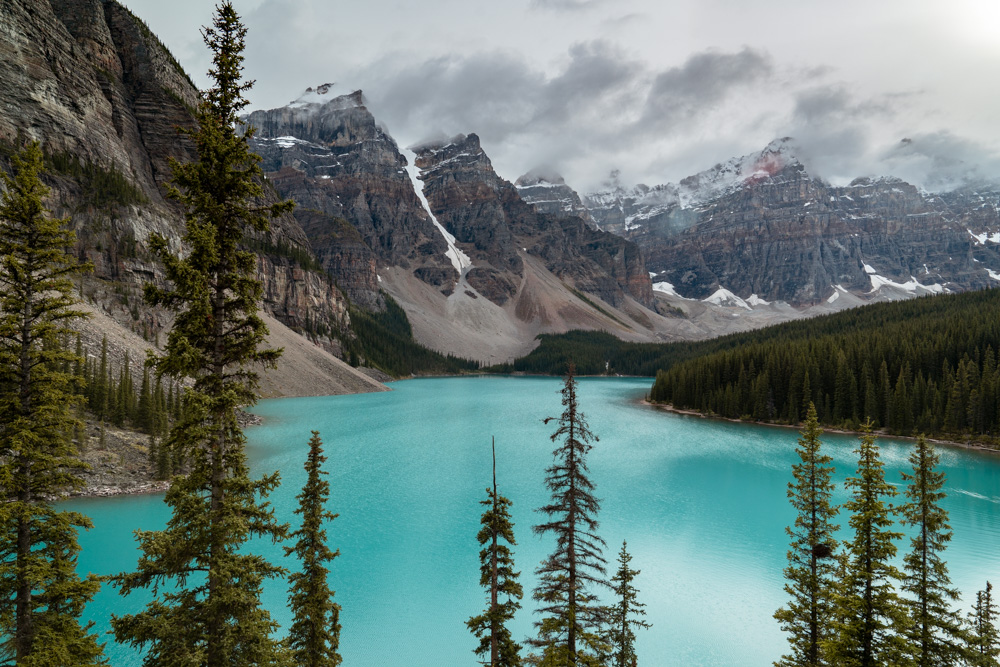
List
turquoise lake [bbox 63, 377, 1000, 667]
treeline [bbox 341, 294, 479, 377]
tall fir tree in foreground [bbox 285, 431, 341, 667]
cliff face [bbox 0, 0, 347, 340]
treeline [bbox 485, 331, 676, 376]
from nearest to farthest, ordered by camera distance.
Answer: tall fir tree in foreground [bbox 285, 431, 341, 667]
turquoise lake [bbox 63, 377, 1000, 667]
cliff face [bbox 0, 0, 347, 340]
treeline [bbox 341, 294, 479, 377]
treeline [bbox 485, 331, 676, 376]

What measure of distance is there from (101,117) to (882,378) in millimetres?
125709

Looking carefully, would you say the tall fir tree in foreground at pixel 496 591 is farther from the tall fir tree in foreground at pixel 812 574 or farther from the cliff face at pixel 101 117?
the cliff face at pixel 101 117

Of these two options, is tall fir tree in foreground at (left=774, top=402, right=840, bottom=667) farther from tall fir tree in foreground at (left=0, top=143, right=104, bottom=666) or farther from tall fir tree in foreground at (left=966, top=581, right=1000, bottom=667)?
tall fir tree in foreground at (left=0, top=143, right=104, bottom=666)

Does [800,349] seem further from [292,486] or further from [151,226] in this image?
[151,226]

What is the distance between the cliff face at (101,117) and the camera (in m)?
71.7

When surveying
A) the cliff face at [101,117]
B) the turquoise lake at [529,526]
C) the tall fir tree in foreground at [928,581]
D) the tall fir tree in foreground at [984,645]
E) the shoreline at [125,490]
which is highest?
the cliff face at [101,117]

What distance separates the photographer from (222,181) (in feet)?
28.6

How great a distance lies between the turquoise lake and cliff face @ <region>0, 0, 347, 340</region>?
42.4 m

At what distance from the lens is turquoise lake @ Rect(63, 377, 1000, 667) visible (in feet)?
59.5

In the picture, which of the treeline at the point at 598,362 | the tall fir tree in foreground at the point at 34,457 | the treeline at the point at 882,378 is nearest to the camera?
the tall fir tree in foreground at the point at 34,457

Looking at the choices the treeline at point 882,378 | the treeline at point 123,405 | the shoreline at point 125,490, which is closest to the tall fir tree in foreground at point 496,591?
the shoreline at point 125,490

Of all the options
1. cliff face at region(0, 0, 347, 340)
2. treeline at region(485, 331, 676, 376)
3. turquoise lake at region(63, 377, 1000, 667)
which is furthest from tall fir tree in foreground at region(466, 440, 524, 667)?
treeline at region(485, 331, 676, 376)

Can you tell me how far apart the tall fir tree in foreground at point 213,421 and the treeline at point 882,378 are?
235 ft

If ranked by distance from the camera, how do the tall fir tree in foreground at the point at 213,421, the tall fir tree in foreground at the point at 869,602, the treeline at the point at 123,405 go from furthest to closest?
1. the treeline at the point at 123,405
2. the tall fir tree in foreground at the point at 869,602
3. the tall fir tree in foreground at the point at 213,421
